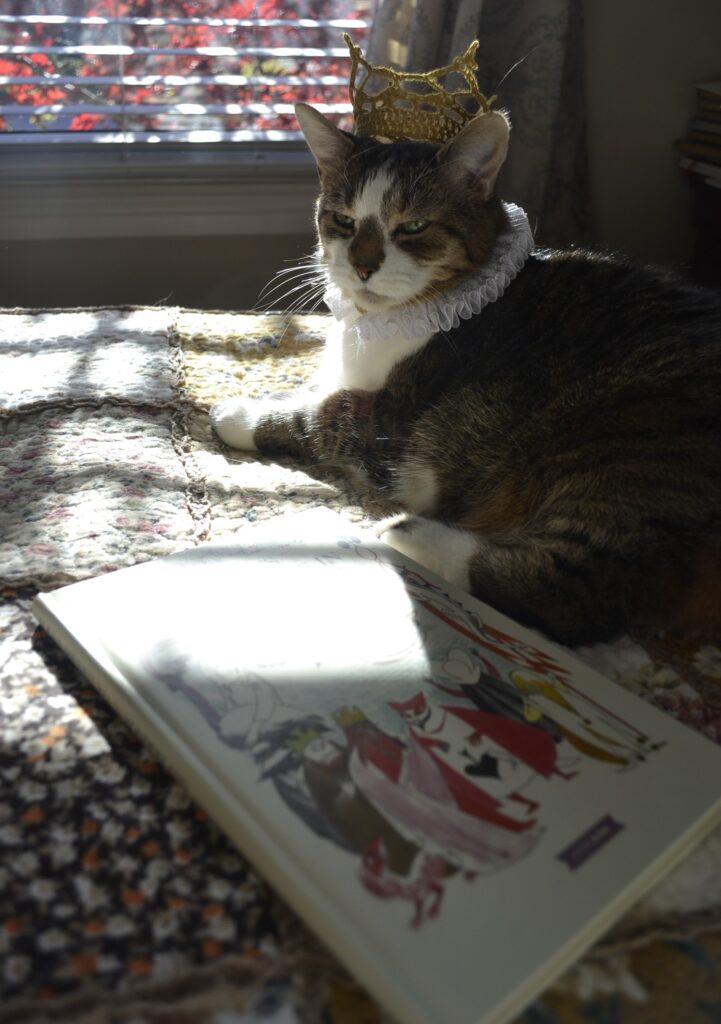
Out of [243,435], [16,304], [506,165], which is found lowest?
[16,304]

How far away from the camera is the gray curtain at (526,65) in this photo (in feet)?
5.71

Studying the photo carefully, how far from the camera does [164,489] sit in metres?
0.97

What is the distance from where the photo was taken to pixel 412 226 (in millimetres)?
1093

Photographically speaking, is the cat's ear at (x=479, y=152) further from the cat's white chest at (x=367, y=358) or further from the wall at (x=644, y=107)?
the wall at (x=644, y=107)

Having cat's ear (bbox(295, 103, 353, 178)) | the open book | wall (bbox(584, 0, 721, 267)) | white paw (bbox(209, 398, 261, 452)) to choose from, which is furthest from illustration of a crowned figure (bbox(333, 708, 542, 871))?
wall (bbox(584, 0, 721, 267))

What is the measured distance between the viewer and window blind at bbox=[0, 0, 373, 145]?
180cm

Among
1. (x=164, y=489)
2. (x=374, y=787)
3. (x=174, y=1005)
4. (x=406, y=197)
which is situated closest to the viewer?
(x=174, y=1005)

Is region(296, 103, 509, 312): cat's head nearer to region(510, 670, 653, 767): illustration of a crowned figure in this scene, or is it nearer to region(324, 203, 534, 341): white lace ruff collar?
region(324, 203, 534, 341): white lace ruff collar

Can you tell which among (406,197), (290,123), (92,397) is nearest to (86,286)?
(290,123)

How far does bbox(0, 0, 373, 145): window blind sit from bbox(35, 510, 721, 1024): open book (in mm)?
1472

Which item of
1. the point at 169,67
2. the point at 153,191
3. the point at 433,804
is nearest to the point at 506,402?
the point at 433,804

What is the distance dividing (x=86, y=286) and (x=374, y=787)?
1681 mm

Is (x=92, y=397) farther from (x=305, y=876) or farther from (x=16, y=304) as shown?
(x=16, y=304)

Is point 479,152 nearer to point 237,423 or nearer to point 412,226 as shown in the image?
point 412,226
